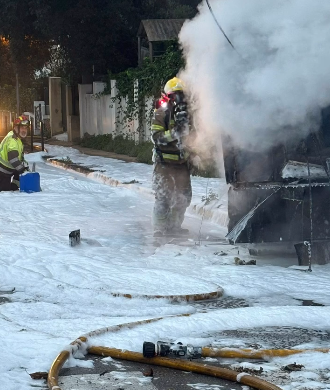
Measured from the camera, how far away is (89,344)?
587cm

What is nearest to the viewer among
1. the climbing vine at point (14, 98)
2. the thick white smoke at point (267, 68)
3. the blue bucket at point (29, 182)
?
the thick white smoke at point (267, 68)

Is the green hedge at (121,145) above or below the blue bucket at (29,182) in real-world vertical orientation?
above

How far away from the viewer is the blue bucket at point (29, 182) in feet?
48.1

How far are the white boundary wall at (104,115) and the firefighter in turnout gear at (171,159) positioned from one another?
13517mm

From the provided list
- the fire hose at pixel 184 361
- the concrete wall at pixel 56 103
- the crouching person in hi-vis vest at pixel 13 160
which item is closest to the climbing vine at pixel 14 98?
the concrete wall at pixel 56 103

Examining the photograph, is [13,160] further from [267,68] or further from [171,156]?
[267,68]

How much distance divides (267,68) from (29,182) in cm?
683

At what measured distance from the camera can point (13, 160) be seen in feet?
49.0

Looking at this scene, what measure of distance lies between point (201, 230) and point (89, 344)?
580cm

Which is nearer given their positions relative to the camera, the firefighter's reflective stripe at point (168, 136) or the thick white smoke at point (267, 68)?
the thick white smoke at point (267, 68)

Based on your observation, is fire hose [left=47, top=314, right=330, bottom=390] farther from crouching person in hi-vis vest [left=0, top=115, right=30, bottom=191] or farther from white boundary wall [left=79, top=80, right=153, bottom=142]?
white boundary wall [left=79, top=80, right=153, bottom=142]

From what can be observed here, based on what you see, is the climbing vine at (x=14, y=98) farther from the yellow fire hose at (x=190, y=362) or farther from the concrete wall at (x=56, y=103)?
the yellow fire hose at (x=190, y=362)

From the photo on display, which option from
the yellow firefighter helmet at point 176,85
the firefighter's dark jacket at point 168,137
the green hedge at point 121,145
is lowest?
the green hedge at point 121,145

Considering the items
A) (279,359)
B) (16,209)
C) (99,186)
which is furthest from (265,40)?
(99,186)
